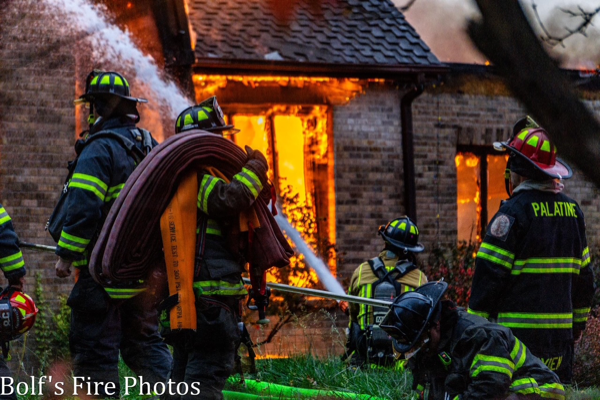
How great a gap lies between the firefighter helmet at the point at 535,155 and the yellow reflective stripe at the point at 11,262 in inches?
112

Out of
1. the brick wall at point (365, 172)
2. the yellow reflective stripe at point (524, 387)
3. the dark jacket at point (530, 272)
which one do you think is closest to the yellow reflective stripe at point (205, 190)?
the dark jacket at point (530, 272)

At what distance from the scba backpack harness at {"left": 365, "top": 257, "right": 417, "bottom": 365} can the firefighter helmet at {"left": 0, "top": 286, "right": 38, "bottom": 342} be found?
2.49 meters

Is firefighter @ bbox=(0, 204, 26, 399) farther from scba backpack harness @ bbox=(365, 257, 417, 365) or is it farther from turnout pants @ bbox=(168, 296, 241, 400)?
scba backpack harness @ bbox=(365, 257, 417, 365)

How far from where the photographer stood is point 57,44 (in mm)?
9609

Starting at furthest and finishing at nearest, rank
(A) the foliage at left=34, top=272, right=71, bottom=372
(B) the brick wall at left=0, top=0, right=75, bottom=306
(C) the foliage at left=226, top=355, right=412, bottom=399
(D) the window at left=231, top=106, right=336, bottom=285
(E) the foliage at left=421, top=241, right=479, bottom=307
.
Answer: (D) the window at left=231, top=106, right=336, bottom=285
(E) the foliage at left=421, top=241, right=479, bottom=307
(B) the brick wall at left=0, top=0, right=75, bottom=306
(A) the foliage at left=34, top=272, right=71, bottom=372
(C) the foliage at left=226, top=355, right=412, bottom=399

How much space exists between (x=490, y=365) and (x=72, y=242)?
2.44 meters

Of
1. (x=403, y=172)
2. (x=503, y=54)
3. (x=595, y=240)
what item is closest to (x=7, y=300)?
(x=503, y=54)

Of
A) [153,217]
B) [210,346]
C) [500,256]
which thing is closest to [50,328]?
[153,217]

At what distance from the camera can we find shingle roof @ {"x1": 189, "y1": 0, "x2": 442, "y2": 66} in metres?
10.6

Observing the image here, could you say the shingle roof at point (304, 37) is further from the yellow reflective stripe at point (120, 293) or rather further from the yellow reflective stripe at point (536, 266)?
the yellow reflective stripe at point (536, 266)

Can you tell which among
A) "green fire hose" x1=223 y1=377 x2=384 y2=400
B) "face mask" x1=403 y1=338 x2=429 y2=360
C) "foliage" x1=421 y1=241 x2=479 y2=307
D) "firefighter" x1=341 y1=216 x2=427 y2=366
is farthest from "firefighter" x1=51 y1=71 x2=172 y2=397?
"foliage" x1=421 y1=241 x2=479 y2=307

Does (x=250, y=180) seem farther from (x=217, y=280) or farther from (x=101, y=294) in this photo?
(x=101, y=294)

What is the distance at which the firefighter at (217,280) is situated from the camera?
4.43m

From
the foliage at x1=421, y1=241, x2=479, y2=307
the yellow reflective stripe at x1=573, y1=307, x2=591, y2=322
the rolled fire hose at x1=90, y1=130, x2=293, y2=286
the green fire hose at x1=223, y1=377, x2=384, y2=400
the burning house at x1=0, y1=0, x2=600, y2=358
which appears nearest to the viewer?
the rolled fire hose at x1=90, y1=130, x2=293, y2=286
